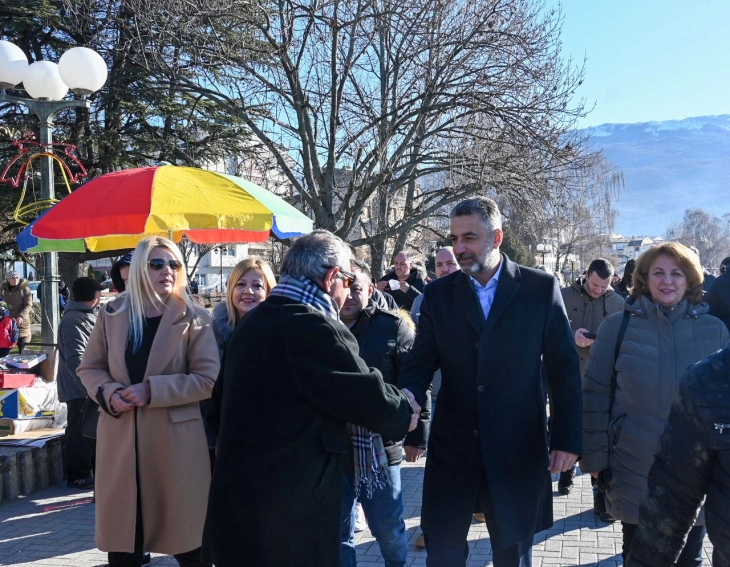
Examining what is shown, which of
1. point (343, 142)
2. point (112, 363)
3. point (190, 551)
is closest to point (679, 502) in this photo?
point (190, 551)

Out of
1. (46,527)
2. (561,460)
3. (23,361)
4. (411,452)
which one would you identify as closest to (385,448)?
(411,452)

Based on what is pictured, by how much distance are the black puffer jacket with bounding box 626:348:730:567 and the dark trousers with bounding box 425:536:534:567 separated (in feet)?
3.70

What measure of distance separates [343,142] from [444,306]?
12.2 metres

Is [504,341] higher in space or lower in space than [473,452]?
higher

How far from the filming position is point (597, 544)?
5.00 m

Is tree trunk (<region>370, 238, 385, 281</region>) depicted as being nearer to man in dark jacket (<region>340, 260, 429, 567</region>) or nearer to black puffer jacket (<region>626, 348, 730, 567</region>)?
man in dark jacket (<region>340, 260, 429, 567</region>)

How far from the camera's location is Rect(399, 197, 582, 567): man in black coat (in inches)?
124

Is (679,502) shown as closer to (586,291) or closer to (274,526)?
(274,526)

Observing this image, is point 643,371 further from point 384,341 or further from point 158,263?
point 158,263

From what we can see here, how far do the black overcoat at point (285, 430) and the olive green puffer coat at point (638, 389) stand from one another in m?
1.50

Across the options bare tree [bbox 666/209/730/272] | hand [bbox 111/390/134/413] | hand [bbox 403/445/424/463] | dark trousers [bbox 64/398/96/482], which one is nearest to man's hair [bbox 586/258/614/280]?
hand [bbox 403/445/424/463]

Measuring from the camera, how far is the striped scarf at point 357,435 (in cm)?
264

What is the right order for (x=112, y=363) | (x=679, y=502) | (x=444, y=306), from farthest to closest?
(x=112, y=363), (x=444, y=306), (x=679, y=502)

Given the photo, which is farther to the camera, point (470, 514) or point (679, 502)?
point (470, 514)
